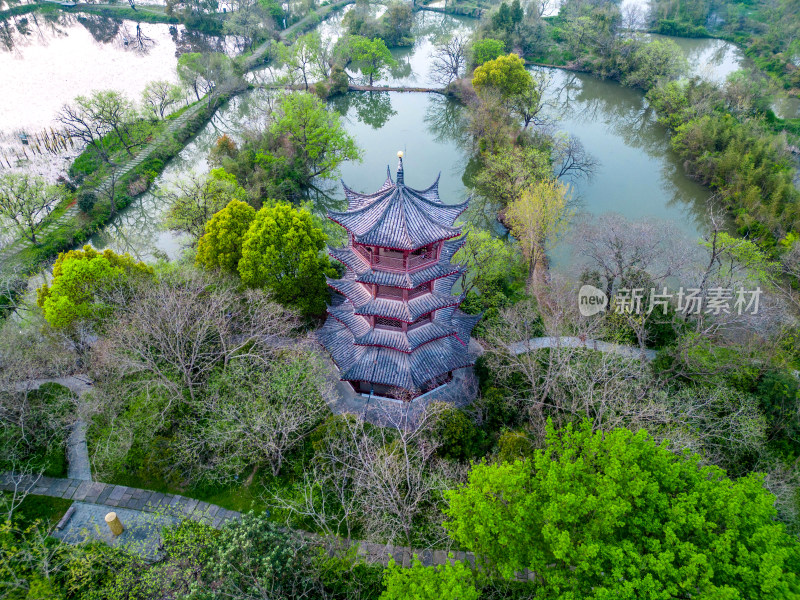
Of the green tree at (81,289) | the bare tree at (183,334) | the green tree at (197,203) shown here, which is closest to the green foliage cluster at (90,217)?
the green tree at (197,203)

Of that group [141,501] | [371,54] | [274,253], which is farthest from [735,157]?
[141,501]

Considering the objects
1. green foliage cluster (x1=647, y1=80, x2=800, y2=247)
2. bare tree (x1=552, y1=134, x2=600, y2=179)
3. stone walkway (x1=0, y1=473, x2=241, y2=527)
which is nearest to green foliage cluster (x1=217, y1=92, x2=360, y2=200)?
bare tree (x1=552, y1=134, x2=600, y2=179)

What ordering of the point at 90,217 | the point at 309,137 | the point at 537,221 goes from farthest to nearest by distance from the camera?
1. the point at 309,137
2. the point at 90,217
3. the point at 537,221

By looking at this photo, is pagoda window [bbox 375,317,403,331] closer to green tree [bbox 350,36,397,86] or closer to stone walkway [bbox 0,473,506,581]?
stone walkway [bbox 0,473,506,581]

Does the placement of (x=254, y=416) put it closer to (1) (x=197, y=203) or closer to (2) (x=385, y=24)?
(1) (x=197, y=203)

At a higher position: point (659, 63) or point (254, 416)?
point (659, 63)

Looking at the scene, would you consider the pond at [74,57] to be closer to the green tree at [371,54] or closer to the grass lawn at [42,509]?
the green tree at [371,54]

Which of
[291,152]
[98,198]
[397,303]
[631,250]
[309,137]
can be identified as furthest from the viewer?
[291,152]
